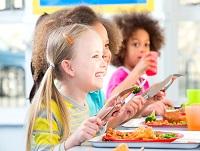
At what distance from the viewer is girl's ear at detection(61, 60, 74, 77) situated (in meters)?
1.59

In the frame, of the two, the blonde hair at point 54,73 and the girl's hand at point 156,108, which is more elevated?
the blonde hair at point 54,73

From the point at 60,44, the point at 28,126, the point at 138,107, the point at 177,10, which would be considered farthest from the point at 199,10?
the point at 28,126

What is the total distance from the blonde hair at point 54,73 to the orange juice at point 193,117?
31 cm

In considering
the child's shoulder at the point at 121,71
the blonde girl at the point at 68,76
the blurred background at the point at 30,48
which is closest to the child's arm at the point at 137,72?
the child's shoulder at the point at 121,71

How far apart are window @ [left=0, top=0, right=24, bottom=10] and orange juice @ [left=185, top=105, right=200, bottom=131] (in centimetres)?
186

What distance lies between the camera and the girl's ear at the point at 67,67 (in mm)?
1591

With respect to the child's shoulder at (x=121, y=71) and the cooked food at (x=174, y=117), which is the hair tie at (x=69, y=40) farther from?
the child's shoulder at (x=121, y=71)

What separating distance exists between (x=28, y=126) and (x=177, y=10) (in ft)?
6.02

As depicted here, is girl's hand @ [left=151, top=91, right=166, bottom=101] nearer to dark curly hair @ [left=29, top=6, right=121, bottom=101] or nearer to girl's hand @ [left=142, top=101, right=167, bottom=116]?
girl's hand @ [left=142, top=101, right=167, bottom=116]

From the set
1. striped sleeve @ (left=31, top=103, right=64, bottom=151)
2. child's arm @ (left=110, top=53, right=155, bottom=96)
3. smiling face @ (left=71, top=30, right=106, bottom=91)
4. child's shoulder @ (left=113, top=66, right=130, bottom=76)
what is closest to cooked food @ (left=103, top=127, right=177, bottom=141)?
striped sleeve @ (left=31, top=103, right=64, bottom=151)

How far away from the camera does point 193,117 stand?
1552mm

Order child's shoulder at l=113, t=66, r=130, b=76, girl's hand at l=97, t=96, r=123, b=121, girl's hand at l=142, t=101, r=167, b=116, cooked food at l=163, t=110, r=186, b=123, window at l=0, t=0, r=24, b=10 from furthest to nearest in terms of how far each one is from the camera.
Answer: window at l=0, t=0, r=24, b=10, child's shoulder at l=113, t=66, r=130, b=76, girl's hand at l=142, t=101, r=167, b=116, cooked food at l=163, t=110, r=186, b=123, girl's hand at l=97, t=96, r=123, b=121

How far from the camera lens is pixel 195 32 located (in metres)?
3.18

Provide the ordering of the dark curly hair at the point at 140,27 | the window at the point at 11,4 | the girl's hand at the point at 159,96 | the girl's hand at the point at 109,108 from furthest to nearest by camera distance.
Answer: the window at the point at 11,4 → the dark curly hair at the point at 140,27 → the girl's hand at the point at 159,96 → the girl's hand at the point at 109,108
